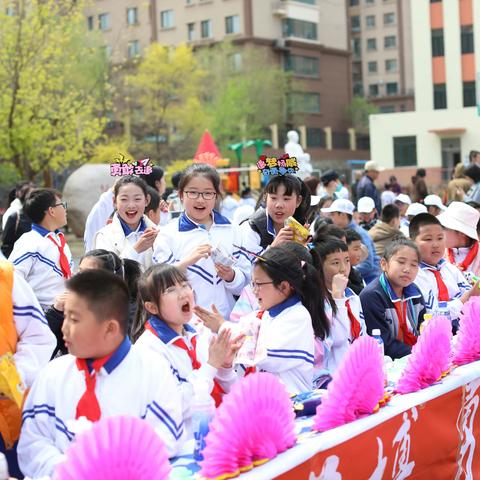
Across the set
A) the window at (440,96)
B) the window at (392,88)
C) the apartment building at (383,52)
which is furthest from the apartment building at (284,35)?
the window at (440,96)

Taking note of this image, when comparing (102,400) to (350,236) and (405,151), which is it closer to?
(350,236)

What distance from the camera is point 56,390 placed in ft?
10.0

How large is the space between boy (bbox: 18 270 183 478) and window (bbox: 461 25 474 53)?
44.4 metres

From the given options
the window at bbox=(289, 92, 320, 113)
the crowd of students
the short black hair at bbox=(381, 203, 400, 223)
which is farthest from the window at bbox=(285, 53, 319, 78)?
the crowd of students

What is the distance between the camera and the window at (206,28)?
5556 cm

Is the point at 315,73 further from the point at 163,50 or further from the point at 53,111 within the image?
the point at 53,111

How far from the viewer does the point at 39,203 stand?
5.98 m

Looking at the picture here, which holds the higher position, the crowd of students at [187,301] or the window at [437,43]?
the window at [437,43]

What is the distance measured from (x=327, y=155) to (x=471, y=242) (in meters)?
51.2

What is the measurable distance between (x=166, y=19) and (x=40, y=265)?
177 feet

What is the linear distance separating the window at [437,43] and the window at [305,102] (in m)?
12.1

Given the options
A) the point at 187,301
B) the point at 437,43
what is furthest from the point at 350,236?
the point at 437,43

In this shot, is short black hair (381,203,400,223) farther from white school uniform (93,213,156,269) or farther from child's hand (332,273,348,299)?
child's hand (332,273,348,299)

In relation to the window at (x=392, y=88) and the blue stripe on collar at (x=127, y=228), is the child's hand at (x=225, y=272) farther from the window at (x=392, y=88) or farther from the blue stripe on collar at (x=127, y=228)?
the window at (x=392, y=88)
